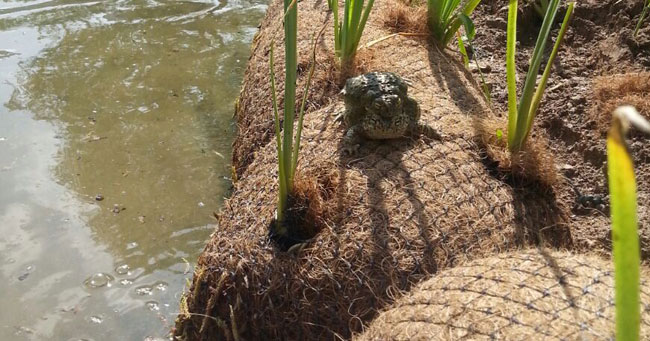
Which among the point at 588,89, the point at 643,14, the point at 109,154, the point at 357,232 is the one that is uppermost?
the point at 643,14

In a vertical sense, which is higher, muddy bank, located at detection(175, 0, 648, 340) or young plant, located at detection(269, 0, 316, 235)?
young plant, located at detection(269, 0, 316, 235)

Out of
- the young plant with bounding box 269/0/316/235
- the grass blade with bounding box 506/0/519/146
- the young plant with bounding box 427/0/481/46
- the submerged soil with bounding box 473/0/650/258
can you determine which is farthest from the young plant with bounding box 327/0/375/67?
the young plant with bounding box 269/0/316/235

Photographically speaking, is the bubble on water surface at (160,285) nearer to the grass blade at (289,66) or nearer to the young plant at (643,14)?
the grass blade at (289,66)

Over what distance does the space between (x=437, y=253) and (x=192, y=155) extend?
7.38ft

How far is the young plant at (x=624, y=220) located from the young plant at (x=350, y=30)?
2.67 meters

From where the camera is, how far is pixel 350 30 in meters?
3.24

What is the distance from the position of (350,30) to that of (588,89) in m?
1.37

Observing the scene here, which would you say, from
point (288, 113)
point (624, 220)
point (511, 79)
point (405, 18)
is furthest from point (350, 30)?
point (624, 220)

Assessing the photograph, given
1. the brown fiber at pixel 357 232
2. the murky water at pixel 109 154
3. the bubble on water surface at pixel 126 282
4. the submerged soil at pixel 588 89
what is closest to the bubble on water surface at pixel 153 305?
the murky water at pixel 109 154

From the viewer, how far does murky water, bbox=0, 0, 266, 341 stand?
9.79 ft

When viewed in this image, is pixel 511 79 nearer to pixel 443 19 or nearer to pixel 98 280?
pixel 443 19

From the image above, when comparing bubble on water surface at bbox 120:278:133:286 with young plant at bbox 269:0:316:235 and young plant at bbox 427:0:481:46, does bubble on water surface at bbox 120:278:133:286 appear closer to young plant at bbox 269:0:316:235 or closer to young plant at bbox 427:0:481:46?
young plant at bbox 269:0:316:235

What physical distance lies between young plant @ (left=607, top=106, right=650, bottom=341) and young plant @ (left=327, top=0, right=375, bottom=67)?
8.77ft

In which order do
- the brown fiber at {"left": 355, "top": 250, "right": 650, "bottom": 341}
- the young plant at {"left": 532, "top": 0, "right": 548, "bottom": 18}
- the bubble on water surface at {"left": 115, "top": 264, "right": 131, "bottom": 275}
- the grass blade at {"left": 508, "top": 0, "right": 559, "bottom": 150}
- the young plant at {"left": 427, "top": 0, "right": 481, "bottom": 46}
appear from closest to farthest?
the brown fiber at {"left": 355, "top": 250, "right": 650, "bottom": 341} < the grass blade at {"left": 508, "top": 0, "right": 559, "bottom": 150} < the bubble on water surface at {"left": 115, "top": 264, "right": 131, "bottom": 275} < the young plant at {"left": 427, "top": 0, "right": 481, "bottom": 46} < the young plant at {"left": 532, "top": 0, "right": 548, "bottom": 18}
